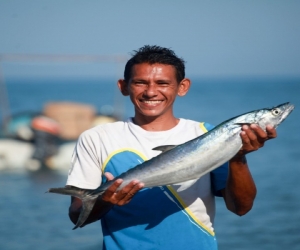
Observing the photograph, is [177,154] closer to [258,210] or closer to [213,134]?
[213,134]

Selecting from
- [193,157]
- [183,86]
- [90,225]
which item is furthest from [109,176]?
[90,225]

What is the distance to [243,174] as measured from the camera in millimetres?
3283

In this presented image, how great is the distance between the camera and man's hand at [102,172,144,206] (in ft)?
10.5

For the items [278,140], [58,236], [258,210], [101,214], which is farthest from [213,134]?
[278,140]

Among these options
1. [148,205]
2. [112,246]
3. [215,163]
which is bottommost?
[112,246]

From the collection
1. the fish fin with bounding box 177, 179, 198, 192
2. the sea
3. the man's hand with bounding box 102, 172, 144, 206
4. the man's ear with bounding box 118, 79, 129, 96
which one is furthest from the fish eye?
the sea

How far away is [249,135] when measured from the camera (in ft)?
10.4

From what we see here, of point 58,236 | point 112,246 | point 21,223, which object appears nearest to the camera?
point 112,246

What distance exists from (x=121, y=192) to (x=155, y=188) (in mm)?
309

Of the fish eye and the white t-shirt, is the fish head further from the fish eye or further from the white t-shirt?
the white t-shirt

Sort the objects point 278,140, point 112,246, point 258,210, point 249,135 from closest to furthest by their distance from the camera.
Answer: point 249,135, point 112,246, point 258,210, point 278,140

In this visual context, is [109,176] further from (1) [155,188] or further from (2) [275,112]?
(2) [275,112]

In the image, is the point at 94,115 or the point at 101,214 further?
the point at 94,115

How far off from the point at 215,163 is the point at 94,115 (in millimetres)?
16757
